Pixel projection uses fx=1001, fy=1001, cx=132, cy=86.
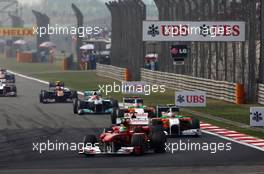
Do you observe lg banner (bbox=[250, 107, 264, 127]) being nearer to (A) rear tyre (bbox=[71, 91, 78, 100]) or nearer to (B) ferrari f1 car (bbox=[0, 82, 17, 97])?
(A) rear tyre (bbox=[71, 91, 78, 100])

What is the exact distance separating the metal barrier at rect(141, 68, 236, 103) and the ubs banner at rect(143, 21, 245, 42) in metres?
2.60

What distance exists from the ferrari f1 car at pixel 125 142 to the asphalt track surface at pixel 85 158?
0.27 metres

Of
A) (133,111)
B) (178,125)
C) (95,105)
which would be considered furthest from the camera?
(95,105)

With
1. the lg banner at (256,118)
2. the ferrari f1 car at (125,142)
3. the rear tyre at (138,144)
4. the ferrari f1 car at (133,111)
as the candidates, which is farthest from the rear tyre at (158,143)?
the lg banner at (256,118)

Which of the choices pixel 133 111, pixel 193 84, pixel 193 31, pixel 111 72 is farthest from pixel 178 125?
pixel 111 72

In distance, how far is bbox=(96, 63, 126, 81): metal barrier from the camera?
233 feet

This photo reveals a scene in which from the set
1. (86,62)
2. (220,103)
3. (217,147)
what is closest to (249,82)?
(220,103)

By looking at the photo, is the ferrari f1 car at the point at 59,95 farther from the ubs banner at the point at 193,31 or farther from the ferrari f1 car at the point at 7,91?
the ferrari f1 car at the point at 7,91

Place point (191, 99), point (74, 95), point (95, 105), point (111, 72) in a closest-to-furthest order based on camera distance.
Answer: point (95, 105) → point (191, 99) → point (74, 95) → point (111, 72)

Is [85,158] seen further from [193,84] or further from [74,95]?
[193,84]

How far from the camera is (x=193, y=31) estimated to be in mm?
46188

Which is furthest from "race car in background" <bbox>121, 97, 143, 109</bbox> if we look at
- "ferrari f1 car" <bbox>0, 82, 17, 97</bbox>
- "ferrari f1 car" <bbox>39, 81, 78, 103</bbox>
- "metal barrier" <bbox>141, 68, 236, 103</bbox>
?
"ferrari f1 car" <bbox>0, 82, 17, 97</bbox>

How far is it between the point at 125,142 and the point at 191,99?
18.1m

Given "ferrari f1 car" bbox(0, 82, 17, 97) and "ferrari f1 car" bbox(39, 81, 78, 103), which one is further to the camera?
"ferrari f1 car" bbox(0, 82, 17, 97)
